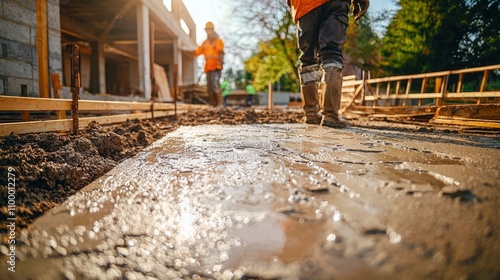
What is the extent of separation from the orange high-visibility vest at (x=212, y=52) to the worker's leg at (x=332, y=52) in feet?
20.6

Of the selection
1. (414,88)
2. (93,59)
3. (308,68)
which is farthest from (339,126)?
(93,59)

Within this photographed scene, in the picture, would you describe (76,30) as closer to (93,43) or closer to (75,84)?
(93,43)

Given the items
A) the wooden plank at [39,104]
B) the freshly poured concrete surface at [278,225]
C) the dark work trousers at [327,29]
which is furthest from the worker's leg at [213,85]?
the freshly poured concrete surface at [278,225]

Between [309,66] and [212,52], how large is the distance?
615cm

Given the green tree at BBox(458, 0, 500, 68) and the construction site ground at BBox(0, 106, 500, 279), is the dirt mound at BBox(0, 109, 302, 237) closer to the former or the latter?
the construction site ground at BBox(0, 106, 500, 279)

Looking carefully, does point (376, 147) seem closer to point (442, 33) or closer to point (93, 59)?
point (442, 33)

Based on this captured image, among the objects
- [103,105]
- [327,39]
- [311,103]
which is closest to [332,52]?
[327,39]

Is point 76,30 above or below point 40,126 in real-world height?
above

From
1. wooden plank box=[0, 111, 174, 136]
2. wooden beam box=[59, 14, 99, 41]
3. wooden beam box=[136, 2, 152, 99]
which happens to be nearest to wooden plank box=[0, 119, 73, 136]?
wooden plank box=[0, 111, 174, 136]

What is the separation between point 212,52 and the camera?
8531 mm

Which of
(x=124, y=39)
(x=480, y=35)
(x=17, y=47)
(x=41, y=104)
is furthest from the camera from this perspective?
(x=124, y=39)

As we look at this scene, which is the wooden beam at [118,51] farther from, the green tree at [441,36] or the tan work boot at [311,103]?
the green tree at [441,36]

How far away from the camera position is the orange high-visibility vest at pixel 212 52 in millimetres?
8516

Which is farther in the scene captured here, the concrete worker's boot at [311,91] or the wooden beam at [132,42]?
the wooden beam at [132,42]
